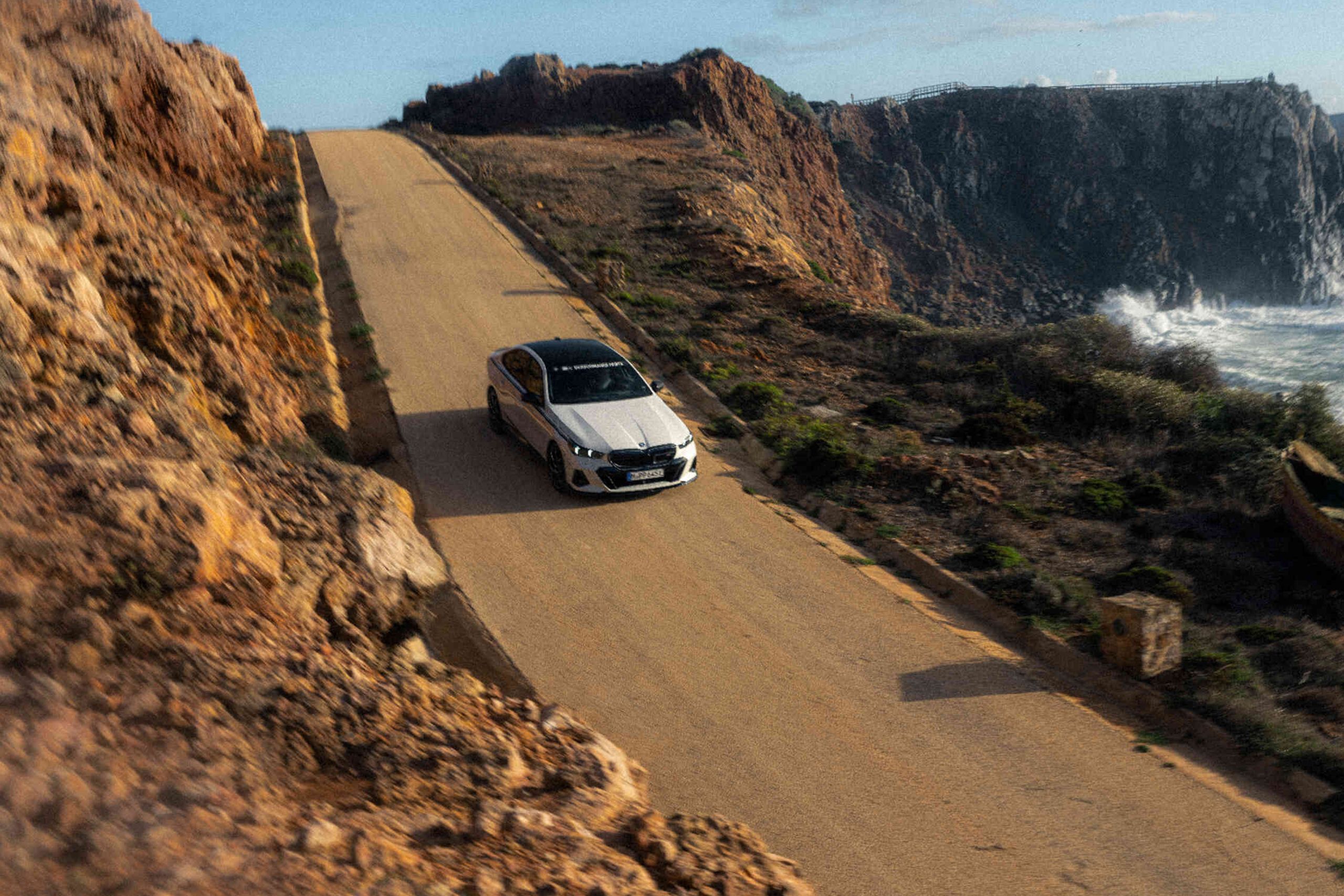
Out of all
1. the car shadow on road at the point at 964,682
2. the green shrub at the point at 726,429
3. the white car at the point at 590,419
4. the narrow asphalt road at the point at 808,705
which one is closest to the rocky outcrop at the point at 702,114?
the green shrub at the point at 726,429

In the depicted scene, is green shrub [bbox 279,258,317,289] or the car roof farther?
green shrub [bbox 279,258,317,289]

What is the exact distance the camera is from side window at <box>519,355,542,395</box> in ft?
42.7

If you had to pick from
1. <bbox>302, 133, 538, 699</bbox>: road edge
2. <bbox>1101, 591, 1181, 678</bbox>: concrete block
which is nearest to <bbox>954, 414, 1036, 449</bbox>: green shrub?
<bbox>1101, 591, 1181, 678</bbox>: concrete block

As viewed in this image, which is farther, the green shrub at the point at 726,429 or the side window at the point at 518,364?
the green shrub at the point at 726,429

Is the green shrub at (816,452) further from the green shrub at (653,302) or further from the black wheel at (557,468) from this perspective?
the green shrub at (653,302)

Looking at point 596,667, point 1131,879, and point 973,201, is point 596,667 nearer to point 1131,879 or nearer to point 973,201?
point 1131,879

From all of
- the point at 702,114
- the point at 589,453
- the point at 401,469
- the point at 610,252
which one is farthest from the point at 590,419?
the point at 702,114

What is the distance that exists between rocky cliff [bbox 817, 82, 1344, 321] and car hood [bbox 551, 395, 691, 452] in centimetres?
6600

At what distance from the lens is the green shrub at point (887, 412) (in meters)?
16.5

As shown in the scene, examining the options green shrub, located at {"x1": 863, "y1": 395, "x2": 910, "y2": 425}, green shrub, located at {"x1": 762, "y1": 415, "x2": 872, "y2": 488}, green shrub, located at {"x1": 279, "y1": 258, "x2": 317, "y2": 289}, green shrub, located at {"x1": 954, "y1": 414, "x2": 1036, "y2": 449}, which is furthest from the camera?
green shrub, located at {"x1": 279, "y1": 258, "x2": 317, "y2": 289}

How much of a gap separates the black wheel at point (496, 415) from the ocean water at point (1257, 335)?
42570mm

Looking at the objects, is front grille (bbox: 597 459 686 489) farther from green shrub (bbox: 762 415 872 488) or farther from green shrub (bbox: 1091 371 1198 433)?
green shrub (bbox: 1091 371 1198 433)

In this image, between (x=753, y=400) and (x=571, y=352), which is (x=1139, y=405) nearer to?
(x=753, y=400)

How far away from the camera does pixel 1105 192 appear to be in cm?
8312
